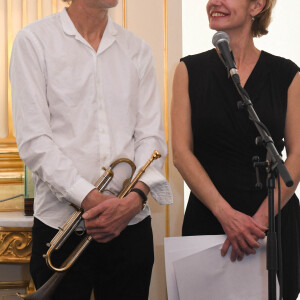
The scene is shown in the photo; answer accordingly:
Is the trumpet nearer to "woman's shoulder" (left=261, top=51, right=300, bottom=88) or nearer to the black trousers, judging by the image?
the black trousers

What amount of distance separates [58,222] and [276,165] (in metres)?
0.81

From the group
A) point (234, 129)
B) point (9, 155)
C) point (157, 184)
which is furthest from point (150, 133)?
point (9, 155)

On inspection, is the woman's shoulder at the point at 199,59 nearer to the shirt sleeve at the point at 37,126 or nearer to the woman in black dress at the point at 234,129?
the woman in black dress at the point at 234,129

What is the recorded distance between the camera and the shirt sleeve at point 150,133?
200 cm

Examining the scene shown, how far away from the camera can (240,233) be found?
77.4 inches

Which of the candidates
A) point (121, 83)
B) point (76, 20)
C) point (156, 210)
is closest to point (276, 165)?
point (121, 83)

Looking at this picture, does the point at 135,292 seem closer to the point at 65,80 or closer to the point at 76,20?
the point at 65,80

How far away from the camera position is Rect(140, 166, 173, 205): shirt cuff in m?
1.96

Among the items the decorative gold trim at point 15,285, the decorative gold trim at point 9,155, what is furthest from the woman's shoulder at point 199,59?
the decorative gold trim at point 15,285

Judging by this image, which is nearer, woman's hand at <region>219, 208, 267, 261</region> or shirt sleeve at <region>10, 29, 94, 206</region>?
shirt sleeve at <region>10, 29, 94, 206</region>

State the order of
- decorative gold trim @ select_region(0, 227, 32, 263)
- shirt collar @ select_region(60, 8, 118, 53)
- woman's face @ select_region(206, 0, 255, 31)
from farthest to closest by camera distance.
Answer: decorative gold trim @ select_region(0, 227, 32, 263), woman's face @ select_region(206, 0, 255, 31), shirt collar @ select_region(60, 8, 118, 53)

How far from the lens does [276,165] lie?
1.44m

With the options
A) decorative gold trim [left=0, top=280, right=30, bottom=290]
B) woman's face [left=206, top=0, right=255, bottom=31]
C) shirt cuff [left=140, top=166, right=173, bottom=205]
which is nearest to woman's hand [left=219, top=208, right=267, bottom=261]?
shirt cuff [left=140, top=166, right=173, bottom=205]

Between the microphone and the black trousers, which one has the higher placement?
the microphone
